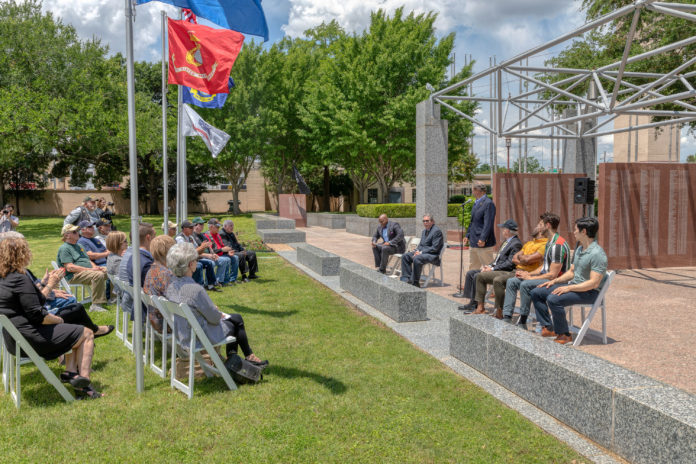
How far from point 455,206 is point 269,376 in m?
20.5

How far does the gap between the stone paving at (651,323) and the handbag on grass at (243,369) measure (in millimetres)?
3581

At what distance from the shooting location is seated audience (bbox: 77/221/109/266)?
27.6ft

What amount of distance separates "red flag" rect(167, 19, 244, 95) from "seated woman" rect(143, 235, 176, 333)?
350 centimetres

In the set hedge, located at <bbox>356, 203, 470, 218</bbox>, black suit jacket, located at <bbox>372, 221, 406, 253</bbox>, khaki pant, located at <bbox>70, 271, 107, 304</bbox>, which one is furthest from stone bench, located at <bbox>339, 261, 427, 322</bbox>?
hedge, located at <bbox>356, 203, 470, 218</bbox>

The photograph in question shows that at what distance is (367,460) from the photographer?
11.1 feet

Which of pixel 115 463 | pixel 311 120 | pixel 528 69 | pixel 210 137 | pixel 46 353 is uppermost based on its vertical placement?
pixel 311 120

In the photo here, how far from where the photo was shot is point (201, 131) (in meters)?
12.3

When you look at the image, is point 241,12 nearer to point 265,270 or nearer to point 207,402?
point 207,402

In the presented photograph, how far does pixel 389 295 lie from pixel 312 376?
2490 mm

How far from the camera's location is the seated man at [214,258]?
9.62m

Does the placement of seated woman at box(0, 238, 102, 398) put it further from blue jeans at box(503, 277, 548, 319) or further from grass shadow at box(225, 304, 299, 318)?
blue jeans at box(503, 277, 548, 319)

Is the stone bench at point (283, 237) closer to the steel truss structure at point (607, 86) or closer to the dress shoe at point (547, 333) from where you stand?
the steel truss structure at point (607, 86)

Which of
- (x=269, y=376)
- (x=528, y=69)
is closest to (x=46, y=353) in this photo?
(x=269, y=376)

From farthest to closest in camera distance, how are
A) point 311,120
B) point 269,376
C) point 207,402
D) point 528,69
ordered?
1. point 311,120
2. point 528,69
3. point 269,376
4. point 207,402
